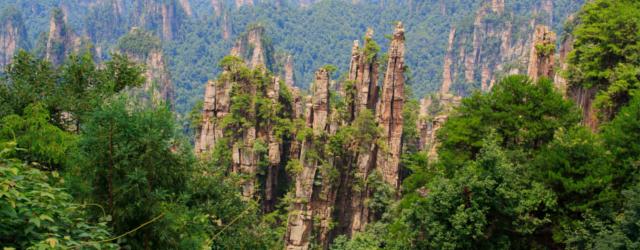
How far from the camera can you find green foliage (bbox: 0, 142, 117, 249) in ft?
22.6

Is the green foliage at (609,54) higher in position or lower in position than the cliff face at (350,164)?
higher

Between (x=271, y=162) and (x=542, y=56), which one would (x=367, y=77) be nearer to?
(x=271, y=162)

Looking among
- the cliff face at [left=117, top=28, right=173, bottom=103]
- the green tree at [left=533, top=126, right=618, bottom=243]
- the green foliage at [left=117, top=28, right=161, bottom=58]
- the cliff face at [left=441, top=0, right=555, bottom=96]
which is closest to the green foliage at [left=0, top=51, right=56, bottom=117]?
the green tree at [left=533, top=126, right=618, bottom=243]

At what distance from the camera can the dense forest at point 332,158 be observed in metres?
9.80

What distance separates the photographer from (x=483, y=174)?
64.7ft

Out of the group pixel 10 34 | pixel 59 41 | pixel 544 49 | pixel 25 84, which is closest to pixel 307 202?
pixel 544 49

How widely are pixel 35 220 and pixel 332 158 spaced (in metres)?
33.1

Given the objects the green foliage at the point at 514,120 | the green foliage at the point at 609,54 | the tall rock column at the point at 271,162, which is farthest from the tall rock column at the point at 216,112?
the green foliage at the point at 609,54

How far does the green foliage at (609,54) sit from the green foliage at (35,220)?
22.9 meters

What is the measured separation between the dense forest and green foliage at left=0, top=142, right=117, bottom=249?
0.03 metres

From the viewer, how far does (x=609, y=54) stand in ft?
93.7

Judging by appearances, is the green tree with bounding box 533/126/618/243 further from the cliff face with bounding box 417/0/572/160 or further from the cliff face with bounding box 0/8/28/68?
the cliff face with bounding box 0/8/28/68

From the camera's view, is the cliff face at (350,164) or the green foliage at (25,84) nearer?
the green foliage at (25,84)

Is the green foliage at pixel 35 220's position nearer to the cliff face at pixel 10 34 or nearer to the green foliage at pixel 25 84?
the green foliage at pixel 25 84
